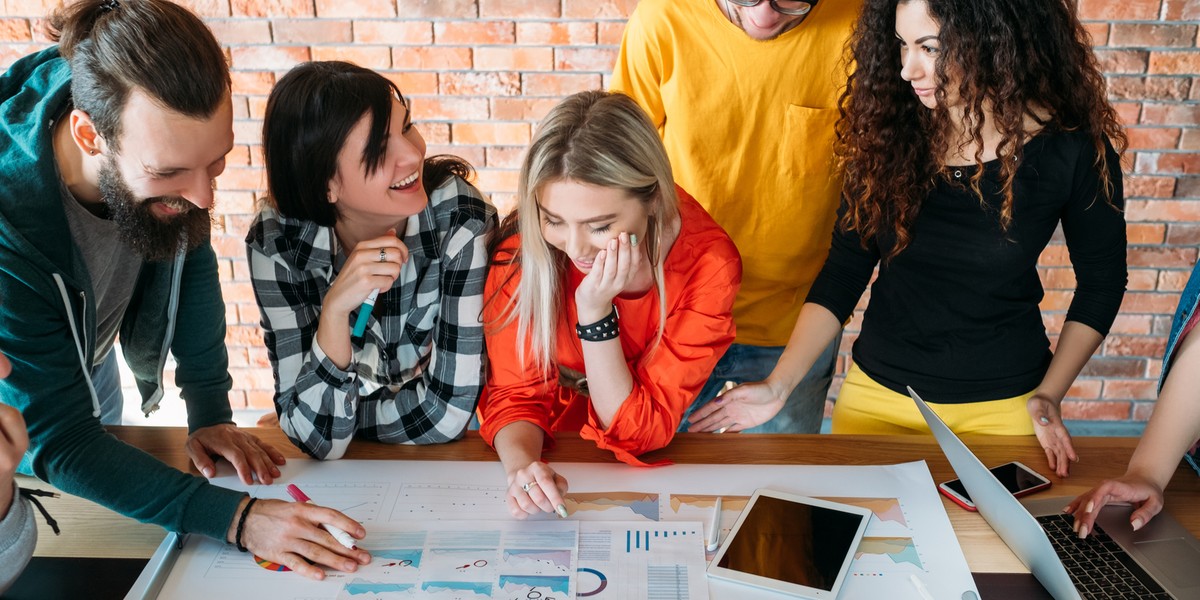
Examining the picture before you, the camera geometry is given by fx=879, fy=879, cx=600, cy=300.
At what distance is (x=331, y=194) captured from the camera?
4.29 ft

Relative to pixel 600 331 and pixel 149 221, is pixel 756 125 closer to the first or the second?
pixel 600 331

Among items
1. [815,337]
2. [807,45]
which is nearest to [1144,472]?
[815,337]

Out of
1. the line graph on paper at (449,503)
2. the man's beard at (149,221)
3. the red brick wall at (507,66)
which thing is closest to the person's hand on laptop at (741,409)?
the line graph on paper at (449,503)

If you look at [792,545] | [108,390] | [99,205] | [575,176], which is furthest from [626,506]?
[108,390]

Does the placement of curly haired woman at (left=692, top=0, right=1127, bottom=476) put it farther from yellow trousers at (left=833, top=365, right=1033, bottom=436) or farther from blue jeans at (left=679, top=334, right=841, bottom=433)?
blue jeans at (left=679, top=334, right=841, bottom=433)

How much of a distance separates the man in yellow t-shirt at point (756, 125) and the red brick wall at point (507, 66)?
82 cm

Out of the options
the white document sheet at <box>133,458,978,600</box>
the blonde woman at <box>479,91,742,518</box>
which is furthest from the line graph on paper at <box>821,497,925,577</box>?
the blonde woman at <box>479,91,742,518</box>

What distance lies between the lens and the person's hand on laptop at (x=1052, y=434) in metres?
1.27

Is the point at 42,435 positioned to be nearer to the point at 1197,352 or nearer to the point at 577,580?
the point at 577,580

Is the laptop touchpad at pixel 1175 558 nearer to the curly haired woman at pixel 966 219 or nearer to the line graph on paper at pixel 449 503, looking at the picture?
the curly haired woman at pixel 966 219

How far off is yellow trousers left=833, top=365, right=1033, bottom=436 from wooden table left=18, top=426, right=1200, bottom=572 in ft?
0.33

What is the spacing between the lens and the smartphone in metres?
1.19

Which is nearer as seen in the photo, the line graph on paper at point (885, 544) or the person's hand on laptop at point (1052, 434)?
the line graph on paper at point (885, 544)

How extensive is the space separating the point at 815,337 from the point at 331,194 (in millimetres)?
826
